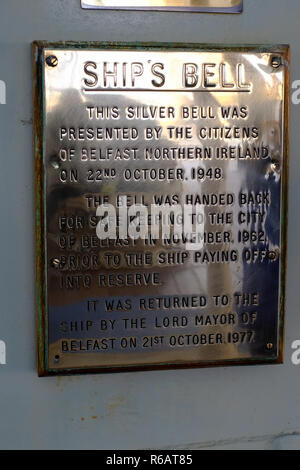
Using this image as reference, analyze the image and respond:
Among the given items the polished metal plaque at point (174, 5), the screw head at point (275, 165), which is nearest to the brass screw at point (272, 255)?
the screw head at point (275, 165)

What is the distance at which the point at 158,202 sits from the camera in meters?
1.11

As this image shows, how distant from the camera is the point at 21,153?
1.09 metres

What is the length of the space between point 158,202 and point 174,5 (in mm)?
370

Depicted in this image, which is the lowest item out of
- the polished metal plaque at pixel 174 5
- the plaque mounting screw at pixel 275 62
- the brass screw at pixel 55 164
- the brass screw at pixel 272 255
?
the brass screw at pixel 272 255

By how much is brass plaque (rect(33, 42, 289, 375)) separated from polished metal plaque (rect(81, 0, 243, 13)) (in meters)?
0.07

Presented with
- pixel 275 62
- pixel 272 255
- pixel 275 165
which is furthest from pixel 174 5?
pixel 272 255

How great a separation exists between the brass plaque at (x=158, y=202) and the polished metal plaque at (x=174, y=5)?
74mm

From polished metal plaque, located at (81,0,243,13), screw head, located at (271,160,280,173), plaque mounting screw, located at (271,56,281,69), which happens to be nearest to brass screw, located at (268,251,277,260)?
screw head, located at (271,160,280,173)

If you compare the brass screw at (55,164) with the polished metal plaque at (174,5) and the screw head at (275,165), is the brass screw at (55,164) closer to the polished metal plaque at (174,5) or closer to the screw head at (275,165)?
the polished metal plaque at (174,5)

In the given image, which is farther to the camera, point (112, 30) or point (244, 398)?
point (244, 398)

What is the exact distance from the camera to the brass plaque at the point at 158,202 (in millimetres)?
1073
